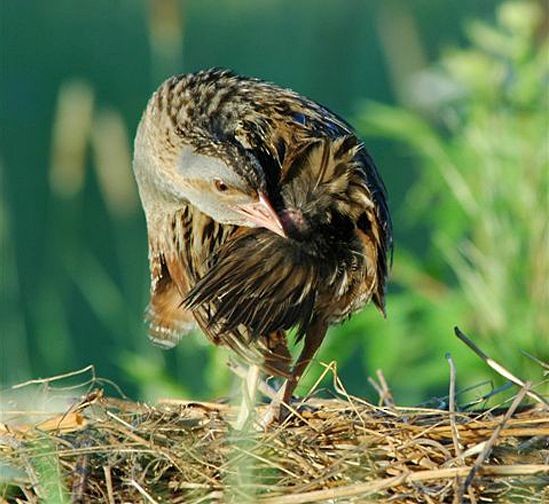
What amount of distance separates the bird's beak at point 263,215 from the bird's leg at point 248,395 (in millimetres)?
435

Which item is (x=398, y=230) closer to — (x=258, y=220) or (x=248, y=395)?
(x=258, y=220)

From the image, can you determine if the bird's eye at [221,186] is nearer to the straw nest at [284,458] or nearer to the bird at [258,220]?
the bird at [258,220]

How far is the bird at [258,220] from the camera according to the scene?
3.50 metres

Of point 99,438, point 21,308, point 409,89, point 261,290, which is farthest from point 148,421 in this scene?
point 21,308

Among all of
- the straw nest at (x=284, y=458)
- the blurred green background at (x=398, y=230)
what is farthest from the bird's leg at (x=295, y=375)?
the blurred green background at (x=398, y=230)

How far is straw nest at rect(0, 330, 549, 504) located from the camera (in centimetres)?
292

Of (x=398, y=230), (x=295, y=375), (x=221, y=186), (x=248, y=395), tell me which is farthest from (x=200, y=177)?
(x=398, y=230)

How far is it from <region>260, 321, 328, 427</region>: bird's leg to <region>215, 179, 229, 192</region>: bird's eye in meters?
0.51

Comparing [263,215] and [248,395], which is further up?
[263,215]

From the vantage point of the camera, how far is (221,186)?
13.4 feet

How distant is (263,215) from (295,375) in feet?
1.63

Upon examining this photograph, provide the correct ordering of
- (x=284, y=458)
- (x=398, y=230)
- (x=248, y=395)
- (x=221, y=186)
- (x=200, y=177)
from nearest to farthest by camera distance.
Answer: (x=284, y=458), (x=248, y=395), (x=221, y=186), (x=200, y=177), (x=398, y=230)

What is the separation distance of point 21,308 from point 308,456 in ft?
16.3

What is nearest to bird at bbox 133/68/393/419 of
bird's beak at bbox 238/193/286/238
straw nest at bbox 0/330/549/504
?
bird's beak at bbox 238/193/286/238
